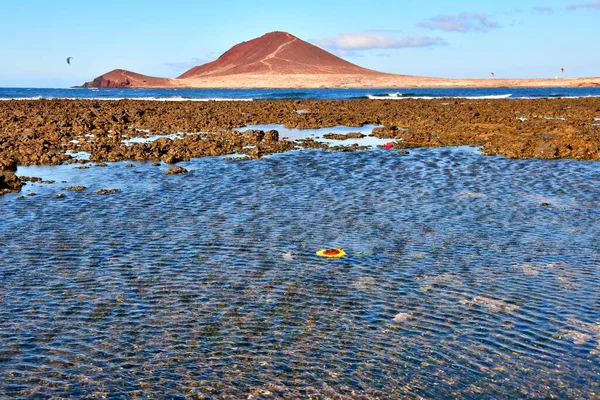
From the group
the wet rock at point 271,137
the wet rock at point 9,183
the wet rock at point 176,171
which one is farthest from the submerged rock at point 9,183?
the wet rock at point 271,137

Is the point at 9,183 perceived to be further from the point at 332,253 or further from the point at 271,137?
the point at 271,137

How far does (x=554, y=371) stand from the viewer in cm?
717

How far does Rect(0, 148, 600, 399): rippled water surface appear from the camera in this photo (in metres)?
7.07

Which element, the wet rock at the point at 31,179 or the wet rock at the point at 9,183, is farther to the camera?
the wet rock at the point at 31,179

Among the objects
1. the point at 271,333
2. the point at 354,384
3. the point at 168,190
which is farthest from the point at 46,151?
the point at 354,384

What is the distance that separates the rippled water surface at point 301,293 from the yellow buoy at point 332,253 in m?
0.25

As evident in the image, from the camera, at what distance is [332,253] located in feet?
39.3

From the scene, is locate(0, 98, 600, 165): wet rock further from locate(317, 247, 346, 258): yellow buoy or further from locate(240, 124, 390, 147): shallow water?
locate(317, 247, 346, 258): yellow buoy

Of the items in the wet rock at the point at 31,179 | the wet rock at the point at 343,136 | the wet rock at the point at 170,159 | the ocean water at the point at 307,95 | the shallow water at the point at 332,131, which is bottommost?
the ocean water at the point at 307,95

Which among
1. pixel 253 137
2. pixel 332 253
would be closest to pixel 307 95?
pixel 253 137

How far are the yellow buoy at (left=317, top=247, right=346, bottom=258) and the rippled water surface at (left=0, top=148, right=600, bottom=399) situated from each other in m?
0.25

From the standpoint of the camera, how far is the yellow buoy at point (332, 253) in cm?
1191

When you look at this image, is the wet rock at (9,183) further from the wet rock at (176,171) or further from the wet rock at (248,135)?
the wet rock at (176,171)

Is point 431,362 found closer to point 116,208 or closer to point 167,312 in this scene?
point 167,312
